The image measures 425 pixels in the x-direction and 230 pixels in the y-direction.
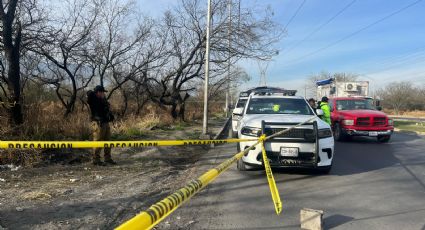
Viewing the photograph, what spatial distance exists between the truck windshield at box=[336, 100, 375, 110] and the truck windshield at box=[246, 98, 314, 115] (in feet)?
25.2

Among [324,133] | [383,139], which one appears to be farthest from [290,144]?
[383,139]

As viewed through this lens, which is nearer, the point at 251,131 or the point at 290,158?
the point at 290,158

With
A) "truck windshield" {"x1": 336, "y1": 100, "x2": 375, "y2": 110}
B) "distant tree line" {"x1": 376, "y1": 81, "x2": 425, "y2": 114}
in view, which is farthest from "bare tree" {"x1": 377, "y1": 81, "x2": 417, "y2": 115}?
"truck windshield" {"x1": 336, "y1": 100, "x2": 375, "y2": 110}

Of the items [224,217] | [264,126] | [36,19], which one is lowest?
[224,217]

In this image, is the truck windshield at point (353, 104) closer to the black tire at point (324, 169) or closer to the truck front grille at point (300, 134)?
the black tire at point (324, 169)

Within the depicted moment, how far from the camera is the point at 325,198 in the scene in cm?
636

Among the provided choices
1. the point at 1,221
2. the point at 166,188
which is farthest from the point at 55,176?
the point at 1,221

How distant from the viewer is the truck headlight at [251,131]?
8.00 m

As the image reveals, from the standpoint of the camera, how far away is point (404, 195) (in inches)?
263

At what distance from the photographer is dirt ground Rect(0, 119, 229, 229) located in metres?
4.88

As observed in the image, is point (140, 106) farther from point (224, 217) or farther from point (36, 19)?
point (224, 217)

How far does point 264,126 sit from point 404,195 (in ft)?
9.02

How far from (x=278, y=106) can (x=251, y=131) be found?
1828 millimetres

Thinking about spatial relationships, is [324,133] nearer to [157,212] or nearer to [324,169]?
[324,169]
